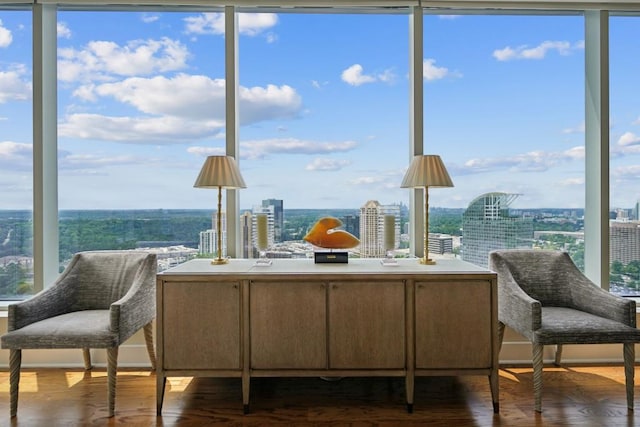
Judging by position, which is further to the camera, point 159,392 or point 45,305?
point 45,305

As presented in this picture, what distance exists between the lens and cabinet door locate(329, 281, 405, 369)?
7.48 ft

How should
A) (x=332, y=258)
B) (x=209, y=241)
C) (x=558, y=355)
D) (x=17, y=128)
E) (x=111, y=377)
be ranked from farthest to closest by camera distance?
(x=209, y=241) → (x=17, y=128) → (x=558, y=355) → (x=332, y=258) → (x=111, y=377)

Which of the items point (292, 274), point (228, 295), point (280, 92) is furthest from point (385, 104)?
point (228, 295)

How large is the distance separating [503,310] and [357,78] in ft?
6.43

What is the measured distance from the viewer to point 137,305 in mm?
2459

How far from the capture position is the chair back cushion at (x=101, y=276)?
272 cm

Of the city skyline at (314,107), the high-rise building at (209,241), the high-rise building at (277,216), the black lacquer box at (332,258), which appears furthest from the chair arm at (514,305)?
the high-rise building at (209,241)

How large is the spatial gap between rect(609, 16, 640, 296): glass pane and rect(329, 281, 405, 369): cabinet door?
2037 millimetres

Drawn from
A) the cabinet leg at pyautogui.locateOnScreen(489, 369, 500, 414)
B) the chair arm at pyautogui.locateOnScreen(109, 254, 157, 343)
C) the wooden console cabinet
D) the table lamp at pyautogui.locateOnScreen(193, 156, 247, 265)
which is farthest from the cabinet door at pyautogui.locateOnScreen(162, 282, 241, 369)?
the cabinet leg at pyautogui.locateOnScreen(489, 369, 500, 414)

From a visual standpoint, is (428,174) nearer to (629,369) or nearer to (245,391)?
(629,369)

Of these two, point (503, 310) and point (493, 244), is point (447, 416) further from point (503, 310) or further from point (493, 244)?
point (493, 244)

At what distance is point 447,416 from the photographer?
7.25 feet

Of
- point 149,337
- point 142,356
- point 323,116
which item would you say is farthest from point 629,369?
point 142,356

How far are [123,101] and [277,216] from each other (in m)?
1.47
